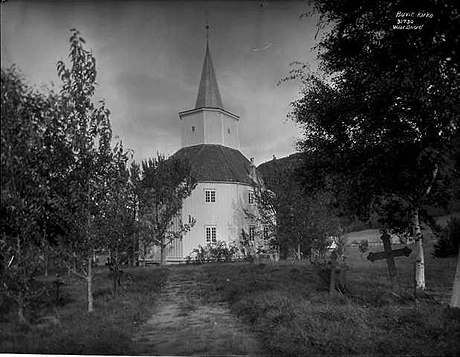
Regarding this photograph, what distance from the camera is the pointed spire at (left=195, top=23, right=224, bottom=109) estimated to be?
5270 mm

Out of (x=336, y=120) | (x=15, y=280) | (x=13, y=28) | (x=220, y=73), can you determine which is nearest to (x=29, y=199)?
(x=15, y=280)

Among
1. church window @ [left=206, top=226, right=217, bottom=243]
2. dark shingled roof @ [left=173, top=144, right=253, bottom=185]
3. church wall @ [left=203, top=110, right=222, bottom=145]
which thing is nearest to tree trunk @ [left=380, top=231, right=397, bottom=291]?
dark shingled roof @ [left=173, top=144, right=253, bottom=185]

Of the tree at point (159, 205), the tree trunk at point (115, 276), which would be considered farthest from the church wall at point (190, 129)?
the tree trunk at point (115, 276)

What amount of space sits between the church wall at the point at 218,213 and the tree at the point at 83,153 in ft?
3.09

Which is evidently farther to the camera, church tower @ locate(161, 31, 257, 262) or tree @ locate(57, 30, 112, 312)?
church tower @ locate(161, 31, 257, 262)

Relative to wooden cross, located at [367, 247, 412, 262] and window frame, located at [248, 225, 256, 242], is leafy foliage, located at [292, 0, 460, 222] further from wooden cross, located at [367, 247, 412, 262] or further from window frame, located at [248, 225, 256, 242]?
window frame, located at [248, 225, 256, 242]

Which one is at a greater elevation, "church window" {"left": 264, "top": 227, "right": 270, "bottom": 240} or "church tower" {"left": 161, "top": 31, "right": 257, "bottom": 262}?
"church tower" {"left": 161, "top": 31, "right": 257, "bottom": 262}

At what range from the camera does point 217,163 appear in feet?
17.7

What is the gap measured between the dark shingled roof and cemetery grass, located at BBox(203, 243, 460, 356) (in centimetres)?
100

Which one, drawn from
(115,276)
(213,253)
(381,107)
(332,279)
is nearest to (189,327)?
(213,253)

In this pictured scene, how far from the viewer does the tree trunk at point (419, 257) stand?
206 inches

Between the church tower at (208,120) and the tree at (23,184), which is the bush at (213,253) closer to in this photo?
the church tower at (208,120)

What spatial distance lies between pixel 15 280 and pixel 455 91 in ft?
15.5

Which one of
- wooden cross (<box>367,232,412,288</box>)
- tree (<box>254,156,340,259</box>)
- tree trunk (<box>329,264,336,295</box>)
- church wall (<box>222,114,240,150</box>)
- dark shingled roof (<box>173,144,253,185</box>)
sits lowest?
tree trunk (<box>329,264,336,295</box>)
